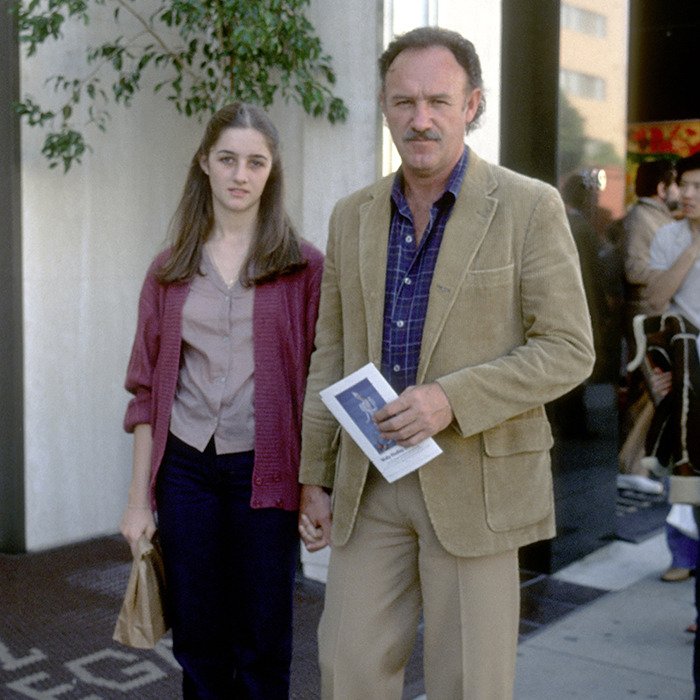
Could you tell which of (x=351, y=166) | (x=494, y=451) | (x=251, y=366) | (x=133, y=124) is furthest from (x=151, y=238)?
(x=494, y=451)

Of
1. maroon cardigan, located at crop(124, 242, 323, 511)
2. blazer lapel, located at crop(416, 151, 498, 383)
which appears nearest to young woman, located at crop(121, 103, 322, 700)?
maroon cardigan, located at crop(124, 242, 323, 511)

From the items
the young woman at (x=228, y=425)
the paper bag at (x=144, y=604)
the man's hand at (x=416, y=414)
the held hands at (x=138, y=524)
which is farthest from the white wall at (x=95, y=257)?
the man's hand at (x=416, y=414)

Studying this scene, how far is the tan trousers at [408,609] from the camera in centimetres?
224

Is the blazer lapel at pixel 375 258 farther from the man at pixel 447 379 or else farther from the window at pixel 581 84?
the window at pixel 581 84

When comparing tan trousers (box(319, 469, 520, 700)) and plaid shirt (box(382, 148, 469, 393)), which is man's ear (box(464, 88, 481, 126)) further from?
tan trousers (box(319, 469, 520, 700))

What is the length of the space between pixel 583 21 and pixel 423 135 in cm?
320

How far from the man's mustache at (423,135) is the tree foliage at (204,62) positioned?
2204mm

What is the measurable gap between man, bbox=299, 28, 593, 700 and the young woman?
318mm

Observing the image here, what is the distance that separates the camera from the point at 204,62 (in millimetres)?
4820

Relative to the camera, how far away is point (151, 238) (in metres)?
5.72

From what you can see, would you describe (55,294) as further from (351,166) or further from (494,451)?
(494,451)

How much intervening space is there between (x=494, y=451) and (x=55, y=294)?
3.71m

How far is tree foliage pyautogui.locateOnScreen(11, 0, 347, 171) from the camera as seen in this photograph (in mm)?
4348

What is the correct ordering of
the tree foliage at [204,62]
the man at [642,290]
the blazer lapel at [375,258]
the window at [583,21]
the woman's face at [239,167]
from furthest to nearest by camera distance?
the man at [642,290] < the window at [583,21] < the tree foliage at [204,62] < the woman's face at [239,167] < the blazer lapel at [375,258]
